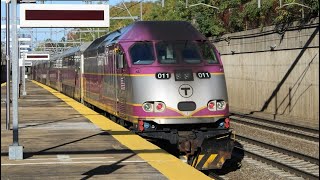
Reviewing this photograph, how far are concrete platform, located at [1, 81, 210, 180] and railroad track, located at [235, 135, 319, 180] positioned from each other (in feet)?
9.14

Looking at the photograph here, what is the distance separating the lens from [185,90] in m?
11.0

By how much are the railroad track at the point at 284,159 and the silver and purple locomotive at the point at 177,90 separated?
1346mm

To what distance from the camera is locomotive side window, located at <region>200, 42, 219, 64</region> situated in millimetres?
11812

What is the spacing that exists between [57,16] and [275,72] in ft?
57.7

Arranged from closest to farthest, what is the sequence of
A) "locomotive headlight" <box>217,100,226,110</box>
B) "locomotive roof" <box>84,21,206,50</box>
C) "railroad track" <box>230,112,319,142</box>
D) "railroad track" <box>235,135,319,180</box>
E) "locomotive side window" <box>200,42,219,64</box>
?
1. "railroad track" <box>235,135,319,180</box>
2. "locomotive headlight" <box>217,100,226,110</box>
3. "locomotive side window" <box>200,42,219,64</box>
4. "locomotive roof" <box>84,21,206,50</box>
5. "railroad track" <box>230,112,319,142</box>

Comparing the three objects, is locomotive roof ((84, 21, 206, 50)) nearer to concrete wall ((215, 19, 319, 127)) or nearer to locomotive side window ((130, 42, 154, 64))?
locomotive side window ((130, 42, 154, 64))

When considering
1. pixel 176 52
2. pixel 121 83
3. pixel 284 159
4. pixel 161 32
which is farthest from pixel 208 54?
pixel 284 159

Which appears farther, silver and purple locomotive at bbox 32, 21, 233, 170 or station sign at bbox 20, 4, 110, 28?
silver and purple locomotive at bbox 32, 21, 233, 170

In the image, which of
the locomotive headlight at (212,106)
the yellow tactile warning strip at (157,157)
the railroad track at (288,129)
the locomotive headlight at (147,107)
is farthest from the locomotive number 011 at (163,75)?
the railroad track at (288,129)

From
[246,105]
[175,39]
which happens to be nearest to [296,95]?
[246,105]

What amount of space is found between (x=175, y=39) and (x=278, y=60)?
14350 millimetres

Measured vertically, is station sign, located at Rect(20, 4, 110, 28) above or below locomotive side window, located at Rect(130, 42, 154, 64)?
above

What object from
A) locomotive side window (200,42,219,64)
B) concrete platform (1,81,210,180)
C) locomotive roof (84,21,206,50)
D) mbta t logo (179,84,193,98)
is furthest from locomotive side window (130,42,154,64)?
concrete platform (1,81,210,180)

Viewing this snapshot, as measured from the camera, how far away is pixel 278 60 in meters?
25.4
